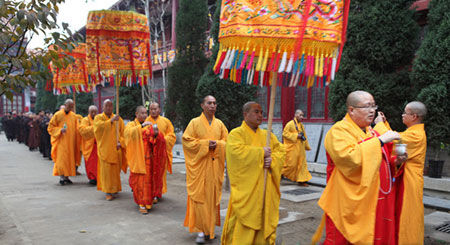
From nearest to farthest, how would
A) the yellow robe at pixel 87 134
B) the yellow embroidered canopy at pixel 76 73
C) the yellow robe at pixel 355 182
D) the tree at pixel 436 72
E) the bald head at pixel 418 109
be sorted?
1. the yellow robe at pixel 355 182
2. the bald head at pixel 418 109
3. the tree at pixel 436 72
4. the yellow robe at pixel 87 134
5. the yellow embroidered canopy at pixel 76 73

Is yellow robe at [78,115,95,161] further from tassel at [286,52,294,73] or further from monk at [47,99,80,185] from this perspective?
tassel at [286,52,294,73]

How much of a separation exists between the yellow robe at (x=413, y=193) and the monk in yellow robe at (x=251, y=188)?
1.33 meters

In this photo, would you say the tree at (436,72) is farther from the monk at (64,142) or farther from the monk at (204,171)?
the monk at (64,142)

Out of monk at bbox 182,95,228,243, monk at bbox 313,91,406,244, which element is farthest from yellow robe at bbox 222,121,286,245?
monk at bbox 182,95,228,243

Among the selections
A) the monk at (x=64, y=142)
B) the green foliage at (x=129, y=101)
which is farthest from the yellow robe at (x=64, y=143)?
the green foliage at (x=129, y=101)

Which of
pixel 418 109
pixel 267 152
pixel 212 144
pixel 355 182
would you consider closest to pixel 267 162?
pixel 267 152

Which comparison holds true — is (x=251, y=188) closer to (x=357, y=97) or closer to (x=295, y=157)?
(x=357, y=97)

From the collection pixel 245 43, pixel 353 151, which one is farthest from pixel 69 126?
pixel 353 151

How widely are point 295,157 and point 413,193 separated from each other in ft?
14.6

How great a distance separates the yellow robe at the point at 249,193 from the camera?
3.26m

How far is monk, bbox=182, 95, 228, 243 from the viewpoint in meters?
4.20

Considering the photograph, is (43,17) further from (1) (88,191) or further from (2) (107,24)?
(1) (88,191)

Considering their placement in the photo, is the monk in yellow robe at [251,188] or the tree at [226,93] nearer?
the monk in yellow robe at [251,188]

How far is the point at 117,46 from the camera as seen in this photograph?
660 centimetres
